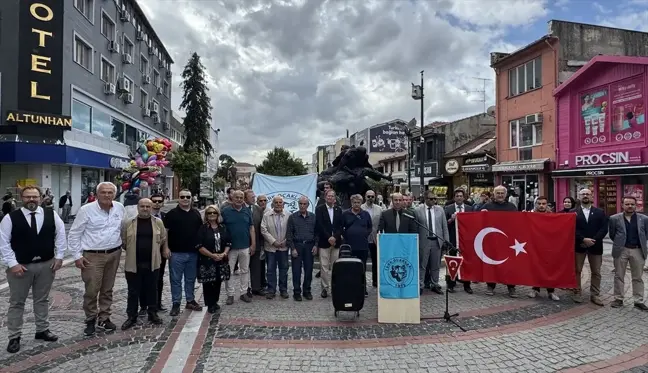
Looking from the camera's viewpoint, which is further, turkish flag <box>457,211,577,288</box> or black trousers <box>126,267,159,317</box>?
turkish flag <box>457,211,577,288</box>

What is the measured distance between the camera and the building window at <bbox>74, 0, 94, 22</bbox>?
23244 millimetres

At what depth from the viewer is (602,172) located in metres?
16.8

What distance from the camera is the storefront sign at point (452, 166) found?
3152 cm

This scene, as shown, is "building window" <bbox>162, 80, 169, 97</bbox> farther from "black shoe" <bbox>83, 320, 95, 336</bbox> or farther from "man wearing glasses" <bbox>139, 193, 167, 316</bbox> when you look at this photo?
"black shoe" <bbox>83, 320, 95, 336</bbox>

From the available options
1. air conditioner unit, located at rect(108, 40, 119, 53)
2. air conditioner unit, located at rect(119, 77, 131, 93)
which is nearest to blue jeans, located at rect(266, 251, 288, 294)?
air conditioner unit, located at rect(108, 40, 119, 53)

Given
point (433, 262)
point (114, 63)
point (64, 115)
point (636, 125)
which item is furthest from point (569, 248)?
point (114, 63)

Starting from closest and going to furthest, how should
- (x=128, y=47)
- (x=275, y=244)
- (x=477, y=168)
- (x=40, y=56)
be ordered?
(x=275, y=244) → (x=40, y=56) → (x=477, y=168) → (x=128, y=47)

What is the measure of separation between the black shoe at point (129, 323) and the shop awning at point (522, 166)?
20.5 meters

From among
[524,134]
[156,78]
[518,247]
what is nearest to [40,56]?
[156,78]

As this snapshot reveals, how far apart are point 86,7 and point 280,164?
4071 cm

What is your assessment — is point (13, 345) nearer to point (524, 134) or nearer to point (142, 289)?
point (142, 289)

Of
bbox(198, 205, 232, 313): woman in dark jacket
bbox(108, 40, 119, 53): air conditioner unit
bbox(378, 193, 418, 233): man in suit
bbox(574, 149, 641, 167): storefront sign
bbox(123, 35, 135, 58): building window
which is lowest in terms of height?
bbox(198, 205, 232, 313): woman in dark jacket

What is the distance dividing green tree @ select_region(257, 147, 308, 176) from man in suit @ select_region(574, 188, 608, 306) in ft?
182

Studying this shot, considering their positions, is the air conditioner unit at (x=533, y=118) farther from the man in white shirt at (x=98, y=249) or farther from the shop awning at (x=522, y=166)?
the man in white shirt at (x=98, y=249)
